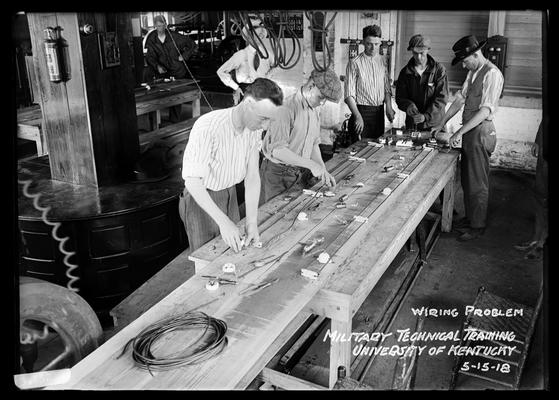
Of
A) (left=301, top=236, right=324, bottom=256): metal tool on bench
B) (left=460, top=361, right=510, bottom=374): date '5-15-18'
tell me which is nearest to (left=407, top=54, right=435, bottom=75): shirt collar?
(left=301, top=236, right=324, bottom=256): metal tool on bench

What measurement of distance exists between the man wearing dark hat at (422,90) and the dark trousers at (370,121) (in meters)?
0.31

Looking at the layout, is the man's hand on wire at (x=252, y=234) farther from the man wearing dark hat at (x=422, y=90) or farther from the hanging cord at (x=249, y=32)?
the man wearing dark hat at (x=422, y=90)

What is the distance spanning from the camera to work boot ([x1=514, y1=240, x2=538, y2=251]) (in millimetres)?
5192

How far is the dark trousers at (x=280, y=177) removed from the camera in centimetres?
443

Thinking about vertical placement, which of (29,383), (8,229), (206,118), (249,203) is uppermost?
(206,118)

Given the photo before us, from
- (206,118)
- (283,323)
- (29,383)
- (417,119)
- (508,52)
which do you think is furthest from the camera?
(508,52)

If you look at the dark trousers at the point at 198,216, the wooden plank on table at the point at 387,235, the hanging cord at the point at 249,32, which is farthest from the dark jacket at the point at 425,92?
the dark trousers at the point at 198,216

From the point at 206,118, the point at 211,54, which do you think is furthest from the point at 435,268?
Result: the point at 211,54

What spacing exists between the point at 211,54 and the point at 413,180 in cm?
848

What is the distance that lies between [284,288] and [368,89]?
149 inches

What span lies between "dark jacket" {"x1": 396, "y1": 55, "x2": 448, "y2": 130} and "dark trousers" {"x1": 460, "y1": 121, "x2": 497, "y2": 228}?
3.00 feet

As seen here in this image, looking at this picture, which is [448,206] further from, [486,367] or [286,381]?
[286,381]

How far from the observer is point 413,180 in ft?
14.9
